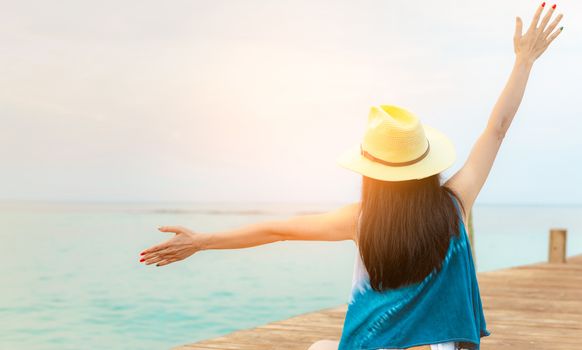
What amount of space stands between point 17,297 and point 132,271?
4.95 m

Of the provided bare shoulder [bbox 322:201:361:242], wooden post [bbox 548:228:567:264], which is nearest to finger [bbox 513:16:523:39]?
bare shoulder [bbox 322:201:361:242]

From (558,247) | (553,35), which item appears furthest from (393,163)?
(558,247)

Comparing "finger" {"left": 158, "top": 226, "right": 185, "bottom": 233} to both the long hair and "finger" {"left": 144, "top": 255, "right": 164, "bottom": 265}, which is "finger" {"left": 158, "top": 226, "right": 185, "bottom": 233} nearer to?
"finger" {"left": 144, "top": 255, "right": 164, "bottom": 265}

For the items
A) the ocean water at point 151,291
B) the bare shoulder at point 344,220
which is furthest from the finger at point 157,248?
the ocean water at point 151,291

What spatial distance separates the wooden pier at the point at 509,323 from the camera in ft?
15.1

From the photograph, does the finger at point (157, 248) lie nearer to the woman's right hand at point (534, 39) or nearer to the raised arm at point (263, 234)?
the raised arm at point (263, 234)

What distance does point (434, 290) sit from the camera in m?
2.57

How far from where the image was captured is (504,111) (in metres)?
2.75

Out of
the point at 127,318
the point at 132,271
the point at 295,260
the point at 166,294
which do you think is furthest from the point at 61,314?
the point at 295,260

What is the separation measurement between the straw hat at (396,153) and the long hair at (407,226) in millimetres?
58

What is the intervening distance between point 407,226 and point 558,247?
8.28 m

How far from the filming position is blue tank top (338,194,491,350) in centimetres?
257

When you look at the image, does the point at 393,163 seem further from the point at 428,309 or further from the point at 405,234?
the point at 428,309

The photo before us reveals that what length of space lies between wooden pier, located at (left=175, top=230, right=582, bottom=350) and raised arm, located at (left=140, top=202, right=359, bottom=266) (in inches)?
67.9
